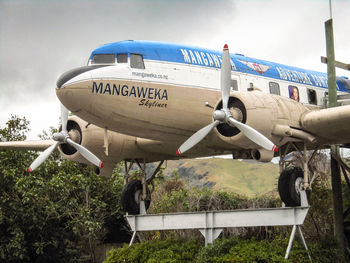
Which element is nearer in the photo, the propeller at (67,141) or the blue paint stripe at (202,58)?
the blue paint stripe at (202,58)

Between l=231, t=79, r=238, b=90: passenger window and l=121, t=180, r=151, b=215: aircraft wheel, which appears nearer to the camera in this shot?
l=231, t=79, r=238, b=90: passenger window

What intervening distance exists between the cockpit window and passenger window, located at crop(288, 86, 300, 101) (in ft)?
19.3

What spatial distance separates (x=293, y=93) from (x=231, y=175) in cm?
6873

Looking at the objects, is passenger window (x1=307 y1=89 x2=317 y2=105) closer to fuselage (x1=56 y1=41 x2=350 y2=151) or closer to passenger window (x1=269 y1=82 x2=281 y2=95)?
passenger window (x1=269 y1=82 x2=281 y2=95)

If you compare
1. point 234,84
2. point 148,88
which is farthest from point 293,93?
point 148,88

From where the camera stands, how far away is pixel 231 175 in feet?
272

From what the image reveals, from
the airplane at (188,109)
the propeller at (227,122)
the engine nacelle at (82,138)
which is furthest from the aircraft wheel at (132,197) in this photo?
the propeller at (227,122)

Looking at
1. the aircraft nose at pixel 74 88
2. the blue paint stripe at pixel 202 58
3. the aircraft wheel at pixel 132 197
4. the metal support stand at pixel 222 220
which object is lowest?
the metal support stand at pixel 222 220

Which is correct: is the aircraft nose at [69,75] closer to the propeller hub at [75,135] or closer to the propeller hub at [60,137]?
the propeller hub at [60,137]

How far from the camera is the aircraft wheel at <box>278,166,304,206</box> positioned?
11977 mm

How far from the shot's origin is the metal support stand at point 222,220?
11805 mm

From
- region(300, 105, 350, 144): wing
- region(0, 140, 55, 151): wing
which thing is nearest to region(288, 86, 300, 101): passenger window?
region(300, 105, 350, 144): wing

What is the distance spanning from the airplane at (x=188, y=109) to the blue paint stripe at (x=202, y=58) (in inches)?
1.3

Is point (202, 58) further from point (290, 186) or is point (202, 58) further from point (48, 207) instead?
point (48, 207)
